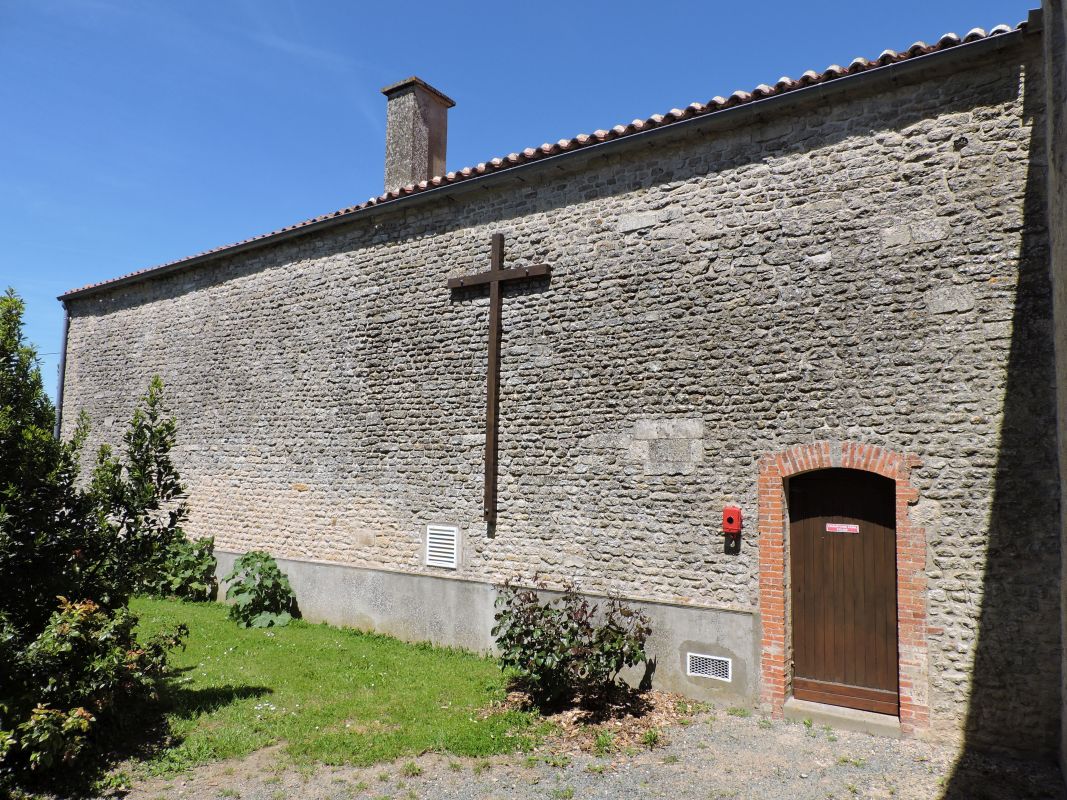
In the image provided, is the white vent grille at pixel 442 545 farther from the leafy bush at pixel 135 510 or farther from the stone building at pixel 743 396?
the leafy bush at pixel 135 510

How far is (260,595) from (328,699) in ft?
11.8

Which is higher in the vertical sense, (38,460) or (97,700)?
(38,460)

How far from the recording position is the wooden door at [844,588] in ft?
20.6

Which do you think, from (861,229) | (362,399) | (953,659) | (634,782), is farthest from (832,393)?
(362,399)

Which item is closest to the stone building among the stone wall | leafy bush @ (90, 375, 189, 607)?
the stone wall

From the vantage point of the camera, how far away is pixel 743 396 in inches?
272

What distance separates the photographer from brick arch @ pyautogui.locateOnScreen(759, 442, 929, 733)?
5.93 meters

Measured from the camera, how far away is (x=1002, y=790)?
498cm

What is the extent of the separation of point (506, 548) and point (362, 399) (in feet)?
10.1

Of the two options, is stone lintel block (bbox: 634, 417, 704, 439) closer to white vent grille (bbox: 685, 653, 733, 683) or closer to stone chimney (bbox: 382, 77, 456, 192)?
white vent grille (bbox: 685, 653, 733, 683)

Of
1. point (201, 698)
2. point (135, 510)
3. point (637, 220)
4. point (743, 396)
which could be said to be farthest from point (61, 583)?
point (637, 220)

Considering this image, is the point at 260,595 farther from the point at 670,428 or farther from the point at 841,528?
the point at 841,528

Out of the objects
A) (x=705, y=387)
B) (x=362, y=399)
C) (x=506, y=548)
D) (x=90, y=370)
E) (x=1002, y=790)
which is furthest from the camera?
(x=90, y=370)

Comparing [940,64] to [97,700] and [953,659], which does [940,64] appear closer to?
[953,659]
